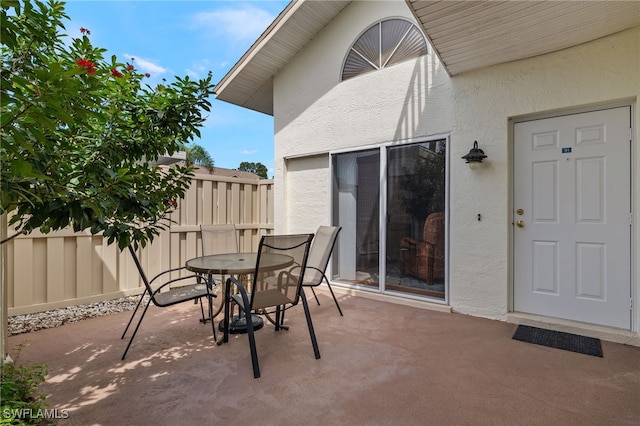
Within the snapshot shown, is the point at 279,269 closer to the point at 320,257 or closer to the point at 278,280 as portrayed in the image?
the point at 278,280

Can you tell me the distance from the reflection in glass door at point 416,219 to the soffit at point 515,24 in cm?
117

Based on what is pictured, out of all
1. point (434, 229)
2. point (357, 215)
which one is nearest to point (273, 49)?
point (357, 215)

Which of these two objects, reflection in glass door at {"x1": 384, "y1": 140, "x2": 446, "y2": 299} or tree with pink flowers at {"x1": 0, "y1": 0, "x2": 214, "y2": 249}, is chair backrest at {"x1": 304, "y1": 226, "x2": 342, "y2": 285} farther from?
tree with pink flowers at {"x1": 0, "y1": 0, "x2": 214, "y2": 249}

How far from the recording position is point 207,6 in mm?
4527

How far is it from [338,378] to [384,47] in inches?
170

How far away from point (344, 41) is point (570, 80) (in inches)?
122

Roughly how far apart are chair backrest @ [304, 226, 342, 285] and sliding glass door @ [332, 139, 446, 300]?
103cm

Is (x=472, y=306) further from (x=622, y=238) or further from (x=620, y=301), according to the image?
(x=622, y=238)

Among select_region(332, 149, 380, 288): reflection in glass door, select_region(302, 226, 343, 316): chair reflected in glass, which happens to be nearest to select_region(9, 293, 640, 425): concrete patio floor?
select_region(302, 226, 343, 316): chair reflected in glass

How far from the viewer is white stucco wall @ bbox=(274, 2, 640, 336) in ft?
10.6

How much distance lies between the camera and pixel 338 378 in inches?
95.3

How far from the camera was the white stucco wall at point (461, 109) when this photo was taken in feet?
10.6

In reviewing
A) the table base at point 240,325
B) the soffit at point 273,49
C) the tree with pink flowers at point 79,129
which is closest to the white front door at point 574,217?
the table base at point 240,325

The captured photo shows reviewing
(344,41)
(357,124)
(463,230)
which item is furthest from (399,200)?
(344,41)
